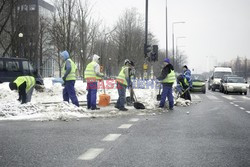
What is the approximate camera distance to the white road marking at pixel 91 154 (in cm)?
584

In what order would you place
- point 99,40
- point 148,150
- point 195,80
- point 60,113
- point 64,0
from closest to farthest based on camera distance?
point 148,150, point 60,113, point 64,0, point 195,80, point 99,40

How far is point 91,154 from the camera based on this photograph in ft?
19.9

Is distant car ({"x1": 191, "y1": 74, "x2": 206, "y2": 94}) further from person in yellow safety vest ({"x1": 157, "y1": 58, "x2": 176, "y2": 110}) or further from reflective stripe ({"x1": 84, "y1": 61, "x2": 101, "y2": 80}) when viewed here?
reflective stripe ({"x1": 84, "y1": 61, "x2": 101, "y2": 80})

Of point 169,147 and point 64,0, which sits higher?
point 64,0

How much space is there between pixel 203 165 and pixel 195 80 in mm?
27049

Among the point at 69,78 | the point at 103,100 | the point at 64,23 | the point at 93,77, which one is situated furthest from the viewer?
the point at 64,23

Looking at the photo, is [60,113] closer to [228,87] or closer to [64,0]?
[64,0]

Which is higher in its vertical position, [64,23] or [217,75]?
[64,23]

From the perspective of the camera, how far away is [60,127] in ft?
31.1

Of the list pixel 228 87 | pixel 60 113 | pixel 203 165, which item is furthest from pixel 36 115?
pixel 228 87

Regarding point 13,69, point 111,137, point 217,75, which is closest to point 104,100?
point 111,137

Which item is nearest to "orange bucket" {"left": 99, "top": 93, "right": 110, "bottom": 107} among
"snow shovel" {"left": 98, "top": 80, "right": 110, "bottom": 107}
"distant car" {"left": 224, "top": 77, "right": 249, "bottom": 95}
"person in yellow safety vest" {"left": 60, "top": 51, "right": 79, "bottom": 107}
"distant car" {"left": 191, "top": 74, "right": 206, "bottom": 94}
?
"snow shovel" {"left": 98, "top": 80, "right": 110, "bottom": 107}

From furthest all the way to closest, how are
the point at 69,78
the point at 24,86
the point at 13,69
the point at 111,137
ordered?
the point at 13,69 < the point at 69,78 < the point at 24,86 < the point at 111,137

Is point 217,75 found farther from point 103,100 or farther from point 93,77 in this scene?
point 93,77
